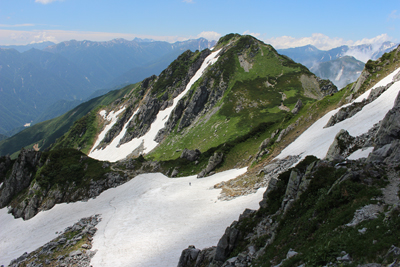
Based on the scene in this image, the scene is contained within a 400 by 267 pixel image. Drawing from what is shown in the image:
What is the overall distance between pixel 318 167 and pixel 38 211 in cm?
5996

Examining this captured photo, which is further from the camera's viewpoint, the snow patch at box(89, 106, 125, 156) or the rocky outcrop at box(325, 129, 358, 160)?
the snow patch at box(89, 106, 125, 156)

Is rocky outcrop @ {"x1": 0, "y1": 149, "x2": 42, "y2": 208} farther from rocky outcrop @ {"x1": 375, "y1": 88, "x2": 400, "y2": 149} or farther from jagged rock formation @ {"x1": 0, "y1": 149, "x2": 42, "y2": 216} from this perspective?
rocky outcrop @ {"x1": 375, "y1": 88, "x2": 400, "y2": 149}

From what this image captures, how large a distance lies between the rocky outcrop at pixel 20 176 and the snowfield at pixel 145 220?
26.9ft

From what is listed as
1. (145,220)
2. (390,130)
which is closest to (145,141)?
(145,220)

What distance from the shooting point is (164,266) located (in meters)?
23.0

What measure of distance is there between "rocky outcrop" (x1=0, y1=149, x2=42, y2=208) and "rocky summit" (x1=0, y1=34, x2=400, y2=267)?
0.30 metres

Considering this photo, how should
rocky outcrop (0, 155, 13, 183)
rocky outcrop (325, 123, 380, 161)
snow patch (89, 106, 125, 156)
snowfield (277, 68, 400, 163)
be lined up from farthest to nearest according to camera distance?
snow patch (89, 106, 125, 156) → rocky outcrop (0, 155, 13, 183) → snowfield (277, 68, 400, 163) → rocky outcrop (325, 123, 380, 161)

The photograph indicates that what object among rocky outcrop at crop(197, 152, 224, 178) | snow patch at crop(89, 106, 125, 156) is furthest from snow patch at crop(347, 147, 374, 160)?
snow patch at crop(89, 106, 125, 156)

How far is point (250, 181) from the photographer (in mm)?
33500

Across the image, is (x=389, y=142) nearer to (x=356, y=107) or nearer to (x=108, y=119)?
(x=356, y=107)

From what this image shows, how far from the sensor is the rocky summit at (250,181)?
11961mm

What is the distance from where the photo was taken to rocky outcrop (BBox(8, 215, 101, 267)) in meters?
26.7

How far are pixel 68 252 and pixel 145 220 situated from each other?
10.6 m

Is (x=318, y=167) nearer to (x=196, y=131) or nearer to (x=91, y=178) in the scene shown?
(x=91, y=178)
